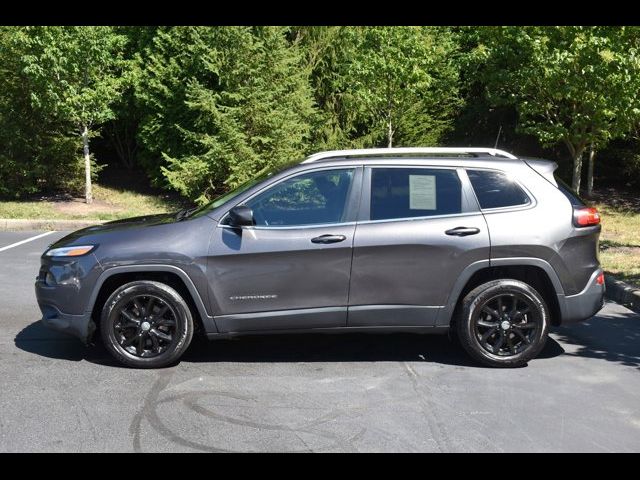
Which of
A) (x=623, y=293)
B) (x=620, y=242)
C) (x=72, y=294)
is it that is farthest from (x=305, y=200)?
(x=620, y=242)

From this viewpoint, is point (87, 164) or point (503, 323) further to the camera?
point (87, 164)

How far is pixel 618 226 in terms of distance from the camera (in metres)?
14.2

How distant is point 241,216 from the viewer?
5.46 m

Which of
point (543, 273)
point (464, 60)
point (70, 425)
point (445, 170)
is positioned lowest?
point (70, 425)

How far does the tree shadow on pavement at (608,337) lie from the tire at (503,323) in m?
0.65

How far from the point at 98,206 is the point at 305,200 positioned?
40.4 ft

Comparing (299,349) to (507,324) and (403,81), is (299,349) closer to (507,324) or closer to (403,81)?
(507,324)

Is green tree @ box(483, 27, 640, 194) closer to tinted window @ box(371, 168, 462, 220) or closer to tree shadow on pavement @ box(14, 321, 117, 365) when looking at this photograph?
tinted window @ box(371, 168, 462, 220)

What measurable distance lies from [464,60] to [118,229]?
1350 cm

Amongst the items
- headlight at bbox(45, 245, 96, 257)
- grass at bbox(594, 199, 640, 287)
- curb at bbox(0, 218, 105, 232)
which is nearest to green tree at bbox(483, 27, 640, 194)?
grass at bbox(594, 199, 640, 287)

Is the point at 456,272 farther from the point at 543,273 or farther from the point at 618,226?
the point at 618,226

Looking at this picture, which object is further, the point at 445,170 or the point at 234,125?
the point at 234,125

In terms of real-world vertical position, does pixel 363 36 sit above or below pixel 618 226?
above
